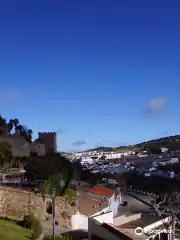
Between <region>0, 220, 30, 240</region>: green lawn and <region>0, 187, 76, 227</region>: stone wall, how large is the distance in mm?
2943

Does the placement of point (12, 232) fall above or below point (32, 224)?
above

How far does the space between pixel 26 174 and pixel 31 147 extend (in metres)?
17.8

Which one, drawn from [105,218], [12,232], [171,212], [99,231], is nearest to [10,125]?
[171,212]

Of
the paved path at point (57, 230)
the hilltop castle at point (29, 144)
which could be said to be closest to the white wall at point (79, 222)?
the paved path at point (57, 230)

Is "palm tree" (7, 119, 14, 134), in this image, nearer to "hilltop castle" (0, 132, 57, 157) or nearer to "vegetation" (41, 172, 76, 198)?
"hilltop castle" (0, 132, 57, 157)

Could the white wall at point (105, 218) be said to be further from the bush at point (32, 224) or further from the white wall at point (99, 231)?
the bush at point (32, 224)

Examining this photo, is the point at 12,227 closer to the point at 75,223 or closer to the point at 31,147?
the point at 75,223

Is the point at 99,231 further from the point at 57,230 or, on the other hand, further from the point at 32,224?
the point at 57,230

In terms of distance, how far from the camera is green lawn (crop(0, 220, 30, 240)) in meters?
18.4

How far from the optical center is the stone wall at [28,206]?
83.0ft

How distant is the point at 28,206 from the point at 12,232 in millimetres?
6710

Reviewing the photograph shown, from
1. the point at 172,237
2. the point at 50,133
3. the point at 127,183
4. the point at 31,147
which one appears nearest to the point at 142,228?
the point at 172,237

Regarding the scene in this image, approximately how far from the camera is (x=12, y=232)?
1967 centimetres

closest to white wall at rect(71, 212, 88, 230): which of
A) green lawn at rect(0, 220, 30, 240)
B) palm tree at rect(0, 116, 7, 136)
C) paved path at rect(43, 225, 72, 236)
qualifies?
paved path at rect(43, 225, 72, 236)
